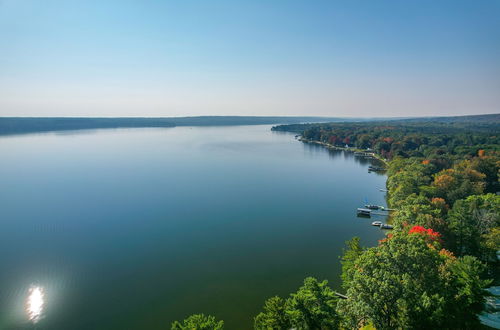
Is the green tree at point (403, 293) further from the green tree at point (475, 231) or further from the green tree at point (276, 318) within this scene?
the green tree at point (475, 231)

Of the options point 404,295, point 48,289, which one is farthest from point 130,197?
point 404,295

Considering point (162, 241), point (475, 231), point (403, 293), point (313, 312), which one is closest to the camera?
point (403, 293)

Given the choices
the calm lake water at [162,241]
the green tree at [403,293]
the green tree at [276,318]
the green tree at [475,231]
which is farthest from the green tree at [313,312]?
the green tree at [475,231]

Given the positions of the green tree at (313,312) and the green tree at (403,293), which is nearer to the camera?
the green tree at (403,293)

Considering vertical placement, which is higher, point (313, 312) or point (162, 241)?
point (313, 312)

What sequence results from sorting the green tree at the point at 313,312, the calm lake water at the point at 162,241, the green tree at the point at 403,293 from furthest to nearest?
the calm lake water at the point at 162,241 → the green tree at the point at 313,312 → the green tree at the point at 403,293

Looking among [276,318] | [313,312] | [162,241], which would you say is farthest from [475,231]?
[162,241]

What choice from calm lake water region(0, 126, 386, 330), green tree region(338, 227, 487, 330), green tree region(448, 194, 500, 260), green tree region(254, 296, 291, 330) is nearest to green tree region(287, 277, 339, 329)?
green tree region(254, 296, 291, 330)

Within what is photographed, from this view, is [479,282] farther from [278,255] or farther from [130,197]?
[130,197]

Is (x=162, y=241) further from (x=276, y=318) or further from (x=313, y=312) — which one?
(x=313, y=312)
